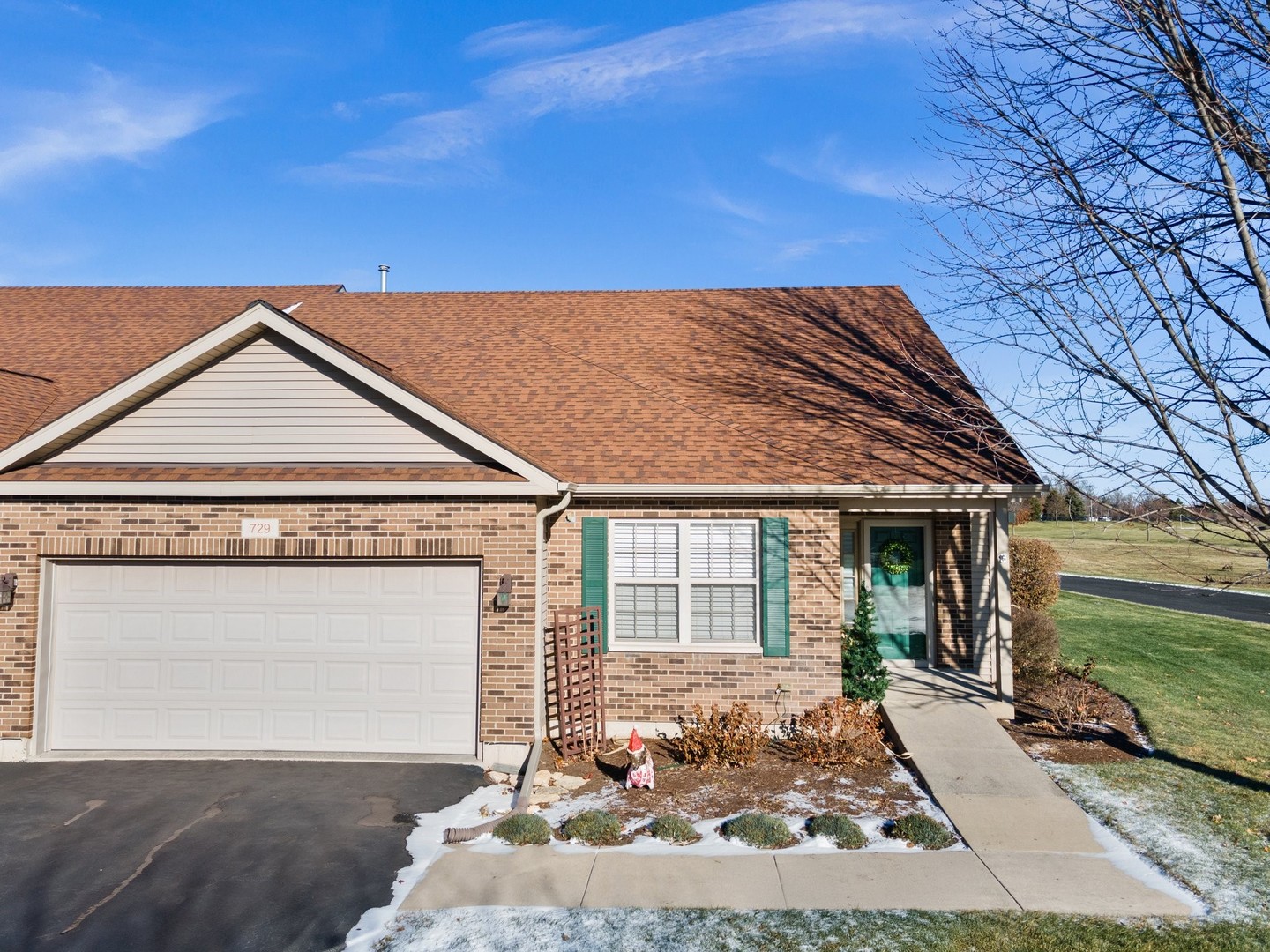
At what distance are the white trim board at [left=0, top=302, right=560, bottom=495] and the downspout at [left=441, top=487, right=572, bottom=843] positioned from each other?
597mm

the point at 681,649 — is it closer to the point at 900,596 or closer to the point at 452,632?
the point at 452,632

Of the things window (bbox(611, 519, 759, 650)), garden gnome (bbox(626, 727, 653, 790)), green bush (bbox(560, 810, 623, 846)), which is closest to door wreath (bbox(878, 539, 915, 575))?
window (bbox(611, 519, 759, 650))

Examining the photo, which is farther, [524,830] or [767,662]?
[767,662]

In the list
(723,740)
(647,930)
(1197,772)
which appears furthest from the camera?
(723,740)

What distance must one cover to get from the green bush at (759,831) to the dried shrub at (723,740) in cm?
176

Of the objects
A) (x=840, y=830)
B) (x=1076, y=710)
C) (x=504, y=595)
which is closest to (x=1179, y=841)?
(x=840, y=830)

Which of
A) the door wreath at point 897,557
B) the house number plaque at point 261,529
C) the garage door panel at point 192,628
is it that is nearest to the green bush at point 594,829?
the house number plaque at point 261,529

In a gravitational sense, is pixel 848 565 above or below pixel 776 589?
above

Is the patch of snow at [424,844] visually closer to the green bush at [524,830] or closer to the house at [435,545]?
the green bush at [524,830]

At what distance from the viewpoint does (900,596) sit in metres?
12.2

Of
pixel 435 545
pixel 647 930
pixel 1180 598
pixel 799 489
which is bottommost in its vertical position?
pixel 647 930

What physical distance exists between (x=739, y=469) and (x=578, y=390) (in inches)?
124

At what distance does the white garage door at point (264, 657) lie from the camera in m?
9.23

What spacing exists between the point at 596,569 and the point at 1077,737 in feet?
20.2
